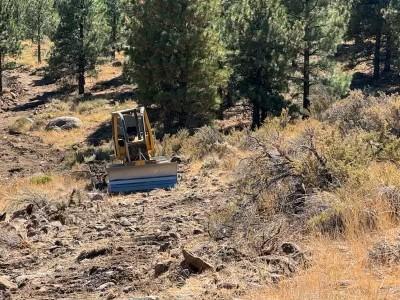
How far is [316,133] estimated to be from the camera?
1039 centimetres

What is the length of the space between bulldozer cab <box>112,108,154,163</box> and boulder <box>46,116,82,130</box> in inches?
635

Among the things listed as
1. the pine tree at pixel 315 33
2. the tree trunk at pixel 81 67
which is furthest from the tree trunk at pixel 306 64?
the tree trunk at pixel 81 67

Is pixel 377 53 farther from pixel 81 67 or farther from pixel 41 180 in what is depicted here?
pixel 41 180

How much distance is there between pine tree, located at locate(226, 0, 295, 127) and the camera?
962 inches

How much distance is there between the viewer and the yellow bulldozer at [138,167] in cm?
1378

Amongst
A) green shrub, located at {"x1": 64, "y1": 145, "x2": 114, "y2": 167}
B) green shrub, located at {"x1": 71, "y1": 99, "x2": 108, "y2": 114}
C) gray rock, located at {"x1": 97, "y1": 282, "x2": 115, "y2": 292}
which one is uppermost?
gray rock, located at {"x1": 97, "y1": 282, "x2": 115, "y2": 292}

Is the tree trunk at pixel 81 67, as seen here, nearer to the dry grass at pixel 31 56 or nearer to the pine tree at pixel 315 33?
the dry grass at pixel 31 56

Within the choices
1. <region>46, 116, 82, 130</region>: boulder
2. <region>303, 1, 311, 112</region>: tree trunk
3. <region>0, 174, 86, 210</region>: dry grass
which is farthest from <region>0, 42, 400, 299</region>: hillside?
<region>46, 116, 82, 130</region>: boulder

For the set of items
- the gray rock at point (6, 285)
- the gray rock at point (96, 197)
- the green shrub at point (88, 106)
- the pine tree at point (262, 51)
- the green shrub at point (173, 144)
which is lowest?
the green shrub at point (88, 106)

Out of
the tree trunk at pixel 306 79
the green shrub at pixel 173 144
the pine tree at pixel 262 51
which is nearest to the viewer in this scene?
the green shrub at pixel 173 144

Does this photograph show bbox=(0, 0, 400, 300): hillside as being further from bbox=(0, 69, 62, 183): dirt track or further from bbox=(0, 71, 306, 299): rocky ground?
bbox=(0, 69, 62, 183): dirt track

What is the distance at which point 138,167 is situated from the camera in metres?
13.9

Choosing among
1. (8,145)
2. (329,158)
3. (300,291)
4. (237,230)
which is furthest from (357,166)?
(8,145)

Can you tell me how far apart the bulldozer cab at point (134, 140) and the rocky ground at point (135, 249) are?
1.55 m
